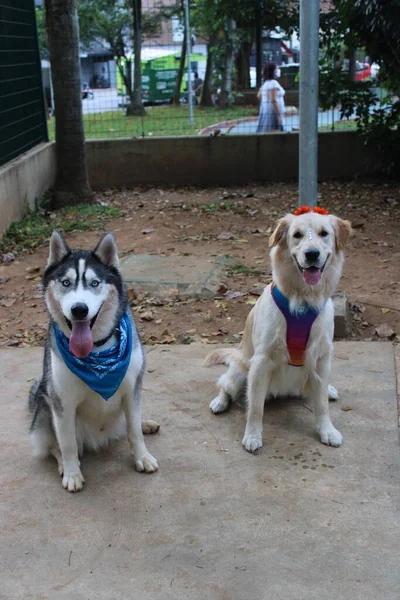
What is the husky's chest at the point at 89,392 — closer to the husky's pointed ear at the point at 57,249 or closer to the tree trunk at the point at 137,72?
the husky's pointed ear at the point at 57,249

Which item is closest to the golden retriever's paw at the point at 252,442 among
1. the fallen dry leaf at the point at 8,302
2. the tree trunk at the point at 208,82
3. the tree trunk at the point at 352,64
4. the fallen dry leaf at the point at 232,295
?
the fallen dry leaf at the point at 232,295

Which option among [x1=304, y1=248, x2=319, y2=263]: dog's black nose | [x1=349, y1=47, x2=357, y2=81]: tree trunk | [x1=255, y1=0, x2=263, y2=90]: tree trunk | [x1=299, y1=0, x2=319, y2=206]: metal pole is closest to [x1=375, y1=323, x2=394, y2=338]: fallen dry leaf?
[x1=299, y1=0, x2=319, y2=206]: metal pole

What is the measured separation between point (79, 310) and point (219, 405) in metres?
1.55

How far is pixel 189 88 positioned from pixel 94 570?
1334cm

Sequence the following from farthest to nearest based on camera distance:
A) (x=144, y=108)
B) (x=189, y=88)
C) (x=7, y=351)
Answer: (x=189, y=88), (x=144, y=108), (x=7, y=351)

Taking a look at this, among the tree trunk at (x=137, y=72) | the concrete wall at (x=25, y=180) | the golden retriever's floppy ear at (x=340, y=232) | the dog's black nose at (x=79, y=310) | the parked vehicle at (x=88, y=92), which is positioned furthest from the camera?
the tree trunk at (x=137, y=72)

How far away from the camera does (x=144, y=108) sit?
42.3ft

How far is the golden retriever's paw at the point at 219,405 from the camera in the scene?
4230 mm

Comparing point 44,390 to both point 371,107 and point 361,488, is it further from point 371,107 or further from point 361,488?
point 371,107

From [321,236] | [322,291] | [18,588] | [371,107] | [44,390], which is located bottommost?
[18,588]

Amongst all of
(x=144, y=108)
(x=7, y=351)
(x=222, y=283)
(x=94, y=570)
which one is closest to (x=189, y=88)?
(x=144, y=108)

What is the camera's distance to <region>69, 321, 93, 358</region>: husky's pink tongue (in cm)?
320

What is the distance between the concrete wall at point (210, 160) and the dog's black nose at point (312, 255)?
8826 millimetres

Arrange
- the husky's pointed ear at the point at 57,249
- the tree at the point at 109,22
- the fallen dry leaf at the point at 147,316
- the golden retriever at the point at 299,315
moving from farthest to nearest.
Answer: the tree at the point at 109,22, the fallen dry leaf at the point at 147,316, the golden retriever at the point at 299,315, the husky's pointed ear at the point at 57,249
